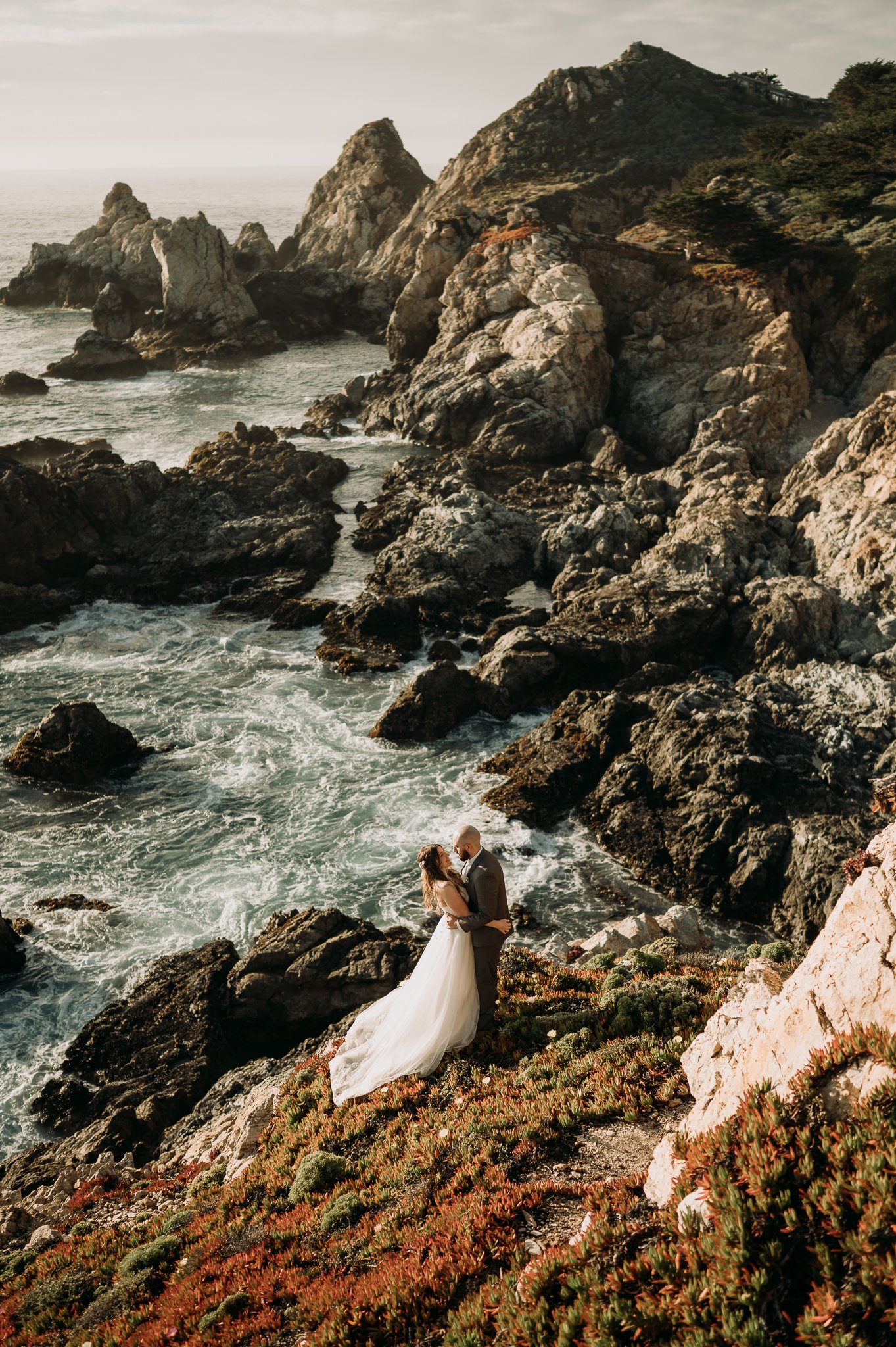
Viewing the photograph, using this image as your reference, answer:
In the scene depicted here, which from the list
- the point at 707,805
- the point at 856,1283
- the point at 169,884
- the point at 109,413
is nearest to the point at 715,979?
the point at 856,1283

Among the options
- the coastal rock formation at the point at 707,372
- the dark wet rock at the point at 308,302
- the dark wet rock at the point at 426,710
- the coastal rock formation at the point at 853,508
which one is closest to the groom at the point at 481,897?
the dark wet rock at the point at 426,710

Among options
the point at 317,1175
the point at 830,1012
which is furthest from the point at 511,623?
the point at 830,1012

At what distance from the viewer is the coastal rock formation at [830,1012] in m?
6.96

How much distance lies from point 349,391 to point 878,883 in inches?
2616

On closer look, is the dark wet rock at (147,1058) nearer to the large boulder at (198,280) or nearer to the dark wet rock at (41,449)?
the dark wet rock at (41,449)

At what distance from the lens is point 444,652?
36.1 metres

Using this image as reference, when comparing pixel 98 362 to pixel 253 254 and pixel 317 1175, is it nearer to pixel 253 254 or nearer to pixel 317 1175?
pixel 253 254

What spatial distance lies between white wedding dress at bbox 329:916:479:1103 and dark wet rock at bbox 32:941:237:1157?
6232mm

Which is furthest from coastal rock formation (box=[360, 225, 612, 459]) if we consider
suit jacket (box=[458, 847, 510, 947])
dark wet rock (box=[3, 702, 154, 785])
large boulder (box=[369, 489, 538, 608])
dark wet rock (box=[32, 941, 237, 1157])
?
suit jacket (box=[458, 847, 510, 947])

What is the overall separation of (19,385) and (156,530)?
40.0 m

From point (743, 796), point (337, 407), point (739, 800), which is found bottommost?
point (739, 800)

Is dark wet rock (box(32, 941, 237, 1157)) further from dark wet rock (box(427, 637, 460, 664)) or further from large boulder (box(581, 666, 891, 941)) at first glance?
dark wet rock (box(427, 637, 460, 664))

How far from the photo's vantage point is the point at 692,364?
5475cm

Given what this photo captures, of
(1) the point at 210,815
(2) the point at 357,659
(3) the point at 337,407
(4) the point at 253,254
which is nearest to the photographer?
(1) the point at 210,815
